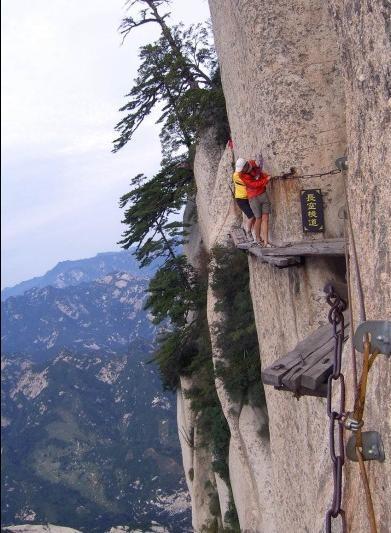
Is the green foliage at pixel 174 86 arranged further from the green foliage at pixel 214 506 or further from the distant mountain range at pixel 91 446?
the distant mountain range at pixel 91 446

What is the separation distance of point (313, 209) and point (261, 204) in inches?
41.2

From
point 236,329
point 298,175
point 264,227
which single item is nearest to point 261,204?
point 264,227

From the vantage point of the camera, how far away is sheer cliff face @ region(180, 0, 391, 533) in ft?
10.8

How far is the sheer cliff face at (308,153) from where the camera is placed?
3.31m

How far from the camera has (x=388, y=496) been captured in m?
3.02

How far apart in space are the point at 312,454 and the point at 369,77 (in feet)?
16.6

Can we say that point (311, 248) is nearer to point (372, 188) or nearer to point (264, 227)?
point (264, 227)

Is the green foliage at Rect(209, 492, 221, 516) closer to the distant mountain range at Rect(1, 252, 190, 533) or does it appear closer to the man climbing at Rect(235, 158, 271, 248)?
the man climbing at Rect(235, 158, 271, 248)

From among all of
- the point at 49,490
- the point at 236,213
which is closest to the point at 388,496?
the point at 236,213

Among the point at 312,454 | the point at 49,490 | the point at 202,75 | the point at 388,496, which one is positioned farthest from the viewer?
the point at 49,490

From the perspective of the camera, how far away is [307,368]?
15.2ft

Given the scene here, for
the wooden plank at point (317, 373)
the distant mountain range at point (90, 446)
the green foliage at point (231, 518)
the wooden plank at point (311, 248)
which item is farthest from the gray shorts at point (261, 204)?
the distant mountain range at point (90, 446)

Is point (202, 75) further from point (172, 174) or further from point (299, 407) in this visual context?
point (299, 407)

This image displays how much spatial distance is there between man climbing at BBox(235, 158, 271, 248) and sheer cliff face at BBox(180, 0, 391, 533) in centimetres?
17
